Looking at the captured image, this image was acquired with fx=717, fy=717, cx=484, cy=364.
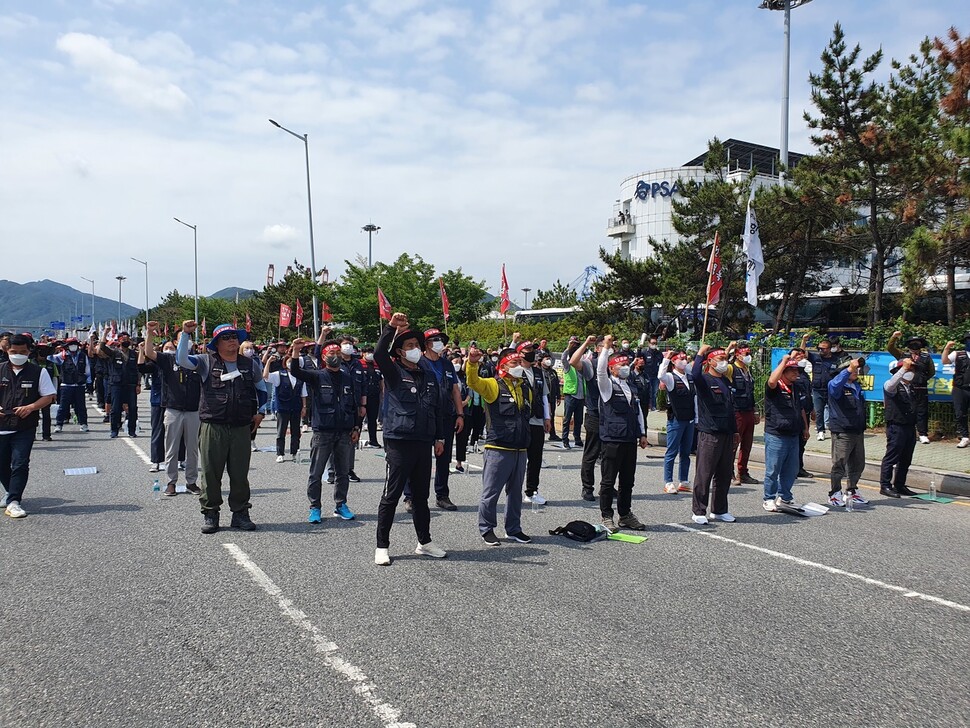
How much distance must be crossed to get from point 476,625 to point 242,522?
3516 millimetres

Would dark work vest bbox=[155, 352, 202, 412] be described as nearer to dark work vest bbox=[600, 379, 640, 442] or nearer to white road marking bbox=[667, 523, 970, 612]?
dark work vest bbox=[600, 379, 640, 442]

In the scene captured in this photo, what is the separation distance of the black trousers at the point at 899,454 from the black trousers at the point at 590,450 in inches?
154

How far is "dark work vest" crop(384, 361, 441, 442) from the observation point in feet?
20.4

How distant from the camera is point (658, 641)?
175 inches

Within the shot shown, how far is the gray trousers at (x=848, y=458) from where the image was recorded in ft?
29.3

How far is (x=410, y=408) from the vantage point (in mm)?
6250

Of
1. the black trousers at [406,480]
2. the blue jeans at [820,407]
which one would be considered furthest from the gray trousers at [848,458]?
the blue jeans at [820,407]

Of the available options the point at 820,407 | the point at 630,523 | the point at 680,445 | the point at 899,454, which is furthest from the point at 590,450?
the point at 820,407

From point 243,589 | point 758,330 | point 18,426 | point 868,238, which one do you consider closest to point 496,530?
point 243,589

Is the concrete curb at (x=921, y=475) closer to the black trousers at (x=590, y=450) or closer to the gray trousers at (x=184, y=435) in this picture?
the black trousers at (x=590, y=450)

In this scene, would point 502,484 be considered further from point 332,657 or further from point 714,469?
point 332,657

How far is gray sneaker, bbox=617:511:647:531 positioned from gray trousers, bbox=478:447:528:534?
1.17 m

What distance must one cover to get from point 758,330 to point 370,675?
16954 millimetres

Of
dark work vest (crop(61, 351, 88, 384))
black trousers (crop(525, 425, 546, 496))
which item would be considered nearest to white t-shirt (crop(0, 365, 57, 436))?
black trousers (crop(525, 425, 546, 496))
